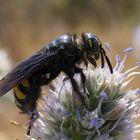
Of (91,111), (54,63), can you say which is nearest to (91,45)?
(54,63)

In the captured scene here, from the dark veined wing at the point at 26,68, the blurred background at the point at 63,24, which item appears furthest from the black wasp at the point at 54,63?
the blurred background at the point at 63,24

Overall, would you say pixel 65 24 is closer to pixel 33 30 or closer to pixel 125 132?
pixel 33 30

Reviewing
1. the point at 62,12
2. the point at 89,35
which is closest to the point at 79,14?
the point at 62,12

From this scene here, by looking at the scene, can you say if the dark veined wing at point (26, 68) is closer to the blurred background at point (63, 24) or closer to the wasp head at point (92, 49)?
the wasp head at point (92, 49)

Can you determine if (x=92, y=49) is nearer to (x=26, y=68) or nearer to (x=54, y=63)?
(x=54, y=63)

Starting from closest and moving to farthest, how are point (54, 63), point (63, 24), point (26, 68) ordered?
point (26, 68) < point (54, 63) < point (63, 24)

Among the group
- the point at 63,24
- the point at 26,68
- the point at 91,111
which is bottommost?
the point at 63,24

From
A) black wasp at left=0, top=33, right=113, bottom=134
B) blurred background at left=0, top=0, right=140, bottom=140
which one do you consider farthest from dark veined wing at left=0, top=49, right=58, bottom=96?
blurred background at left=0, top=0, right=140, bottom=140

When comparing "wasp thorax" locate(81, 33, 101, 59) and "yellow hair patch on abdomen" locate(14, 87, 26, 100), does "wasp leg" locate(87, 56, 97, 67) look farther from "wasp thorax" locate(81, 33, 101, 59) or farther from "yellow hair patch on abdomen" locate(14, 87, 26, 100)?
"yellow hair patch on abdomen" locate(14, 87, 26, 100)
